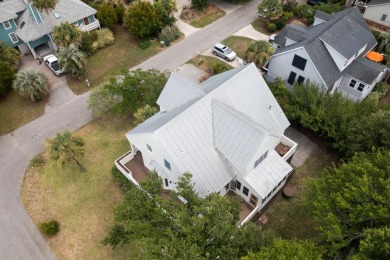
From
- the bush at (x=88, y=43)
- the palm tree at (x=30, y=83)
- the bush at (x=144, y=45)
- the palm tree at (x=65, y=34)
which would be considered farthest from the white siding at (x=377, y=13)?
the palm tree at (x=30, y=83)

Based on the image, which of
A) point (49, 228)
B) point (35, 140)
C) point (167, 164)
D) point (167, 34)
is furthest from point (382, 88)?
point (35, 140)

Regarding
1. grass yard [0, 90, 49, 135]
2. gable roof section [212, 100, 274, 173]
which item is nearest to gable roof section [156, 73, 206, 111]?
gable roof section [212, 100, 274, 173]

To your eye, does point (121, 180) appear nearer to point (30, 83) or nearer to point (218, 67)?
point (30, 83)

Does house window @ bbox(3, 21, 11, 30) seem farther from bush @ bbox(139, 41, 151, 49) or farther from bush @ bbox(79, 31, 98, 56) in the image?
bush @ bbox(139, 41, 151, 49)

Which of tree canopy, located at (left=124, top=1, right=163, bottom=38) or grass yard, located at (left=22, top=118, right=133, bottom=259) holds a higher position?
tree canopy, located at (left=124, top=1, right=163, bottom=38)

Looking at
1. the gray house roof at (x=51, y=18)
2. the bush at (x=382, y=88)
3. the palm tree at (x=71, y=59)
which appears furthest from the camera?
the gray house roof at (x=51, y=18)

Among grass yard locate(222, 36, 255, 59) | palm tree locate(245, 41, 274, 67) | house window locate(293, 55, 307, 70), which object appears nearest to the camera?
house window locate(293, 55, 307, 70)

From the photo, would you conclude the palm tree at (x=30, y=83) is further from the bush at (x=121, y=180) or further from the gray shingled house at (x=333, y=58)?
the gray shingled house at (x=333, y=58)
